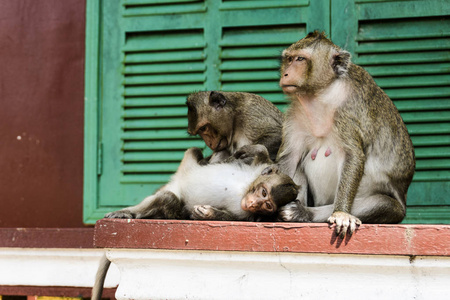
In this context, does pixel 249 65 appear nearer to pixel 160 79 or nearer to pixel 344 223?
pixel 160 79

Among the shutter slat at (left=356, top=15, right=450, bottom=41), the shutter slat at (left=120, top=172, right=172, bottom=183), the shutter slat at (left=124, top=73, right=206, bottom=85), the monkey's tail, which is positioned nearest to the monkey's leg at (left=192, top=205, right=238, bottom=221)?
the monkey's tail

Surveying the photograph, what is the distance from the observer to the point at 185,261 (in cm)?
245

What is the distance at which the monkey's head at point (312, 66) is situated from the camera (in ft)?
9.12

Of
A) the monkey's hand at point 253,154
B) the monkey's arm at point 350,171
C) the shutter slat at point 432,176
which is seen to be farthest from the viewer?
the shutter slat at point 432,176

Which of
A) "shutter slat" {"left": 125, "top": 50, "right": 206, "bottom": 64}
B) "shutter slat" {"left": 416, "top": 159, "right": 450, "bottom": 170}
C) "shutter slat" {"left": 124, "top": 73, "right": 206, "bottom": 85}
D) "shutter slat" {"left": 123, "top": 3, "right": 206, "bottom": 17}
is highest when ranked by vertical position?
"shutter slat" {"left": 123, "top": 3, "right": 206, "bottom": 17}

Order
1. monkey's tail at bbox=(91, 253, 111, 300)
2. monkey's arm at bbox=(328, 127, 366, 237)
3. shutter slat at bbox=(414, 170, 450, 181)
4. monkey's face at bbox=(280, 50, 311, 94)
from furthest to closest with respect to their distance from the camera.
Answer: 1. shutter slat at bbox=(414, 170, 450, 181)
2. monkey's tail at bbox=(91, 253, 111, 300)
3. monkey's face at bbox=(280, 50, 311, 94)
4. monkey's arm at bbox=(328, 127, 366, 237)

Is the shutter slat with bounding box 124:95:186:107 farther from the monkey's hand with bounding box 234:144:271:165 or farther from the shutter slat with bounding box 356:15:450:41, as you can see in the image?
the shutter slat with bounding box 356:15:450:41

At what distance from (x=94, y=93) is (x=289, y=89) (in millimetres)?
1696

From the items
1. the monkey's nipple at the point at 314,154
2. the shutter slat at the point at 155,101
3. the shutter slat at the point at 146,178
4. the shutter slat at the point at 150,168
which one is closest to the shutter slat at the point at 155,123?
the shutter slat at the point at 155,101

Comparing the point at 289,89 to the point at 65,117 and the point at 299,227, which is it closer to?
the point at 299,227

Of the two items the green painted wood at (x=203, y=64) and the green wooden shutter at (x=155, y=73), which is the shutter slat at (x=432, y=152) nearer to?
the green painted wood at (x=203, y=64)

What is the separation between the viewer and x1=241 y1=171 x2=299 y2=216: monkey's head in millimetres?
2789

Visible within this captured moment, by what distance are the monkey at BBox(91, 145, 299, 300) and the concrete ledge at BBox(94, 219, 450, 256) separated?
0.40m

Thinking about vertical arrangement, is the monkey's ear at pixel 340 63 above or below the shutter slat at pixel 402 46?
below
